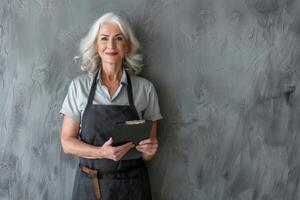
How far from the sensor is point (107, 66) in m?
1.80

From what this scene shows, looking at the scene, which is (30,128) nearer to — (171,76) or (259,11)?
(171,76)

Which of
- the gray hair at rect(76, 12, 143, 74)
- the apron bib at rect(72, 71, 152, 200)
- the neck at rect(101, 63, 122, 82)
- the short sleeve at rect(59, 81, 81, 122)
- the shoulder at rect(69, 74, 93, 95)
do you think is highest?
the gray hair at rect(76, 12, 143, 74)

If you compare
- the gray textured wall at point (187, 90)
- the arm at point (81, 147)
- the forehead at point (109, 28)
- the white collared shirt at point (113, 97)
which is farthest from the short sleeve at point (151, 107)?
the forehead at point (109, 28)

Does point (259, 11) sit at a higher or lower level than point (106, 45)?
higher

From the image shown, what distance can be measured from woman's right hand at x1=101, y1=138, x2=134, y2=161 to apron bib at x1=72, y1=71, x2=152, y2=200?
0.07 m

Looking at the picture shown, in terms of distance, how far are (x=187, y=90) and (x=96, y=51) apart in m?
0.49

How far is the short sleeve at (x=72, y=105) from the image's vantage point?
1.77 m

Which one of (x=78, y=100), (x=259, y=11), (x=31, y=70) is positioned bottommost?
(x=78, y=100)

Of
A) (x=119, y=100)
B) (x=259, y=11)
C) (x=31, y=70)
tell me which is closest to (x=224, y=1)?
(x=259, y=11)

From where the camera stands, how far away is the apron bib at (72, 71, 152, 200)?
1722 millimetres

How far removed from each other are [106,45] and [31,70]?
A: 1.35 ft

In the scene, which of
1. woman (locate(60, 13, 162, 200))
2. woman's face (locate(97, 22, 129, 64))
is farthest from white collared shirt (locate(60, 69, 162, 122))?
woman's face (locate(97, 22, 129, 64))

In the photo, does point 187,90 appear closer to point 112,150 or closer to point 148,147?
point 148,147

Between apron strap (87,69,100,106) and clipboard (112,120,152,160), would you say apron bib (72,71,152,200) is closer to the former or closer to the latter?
apron strap (87,69,100,106)
